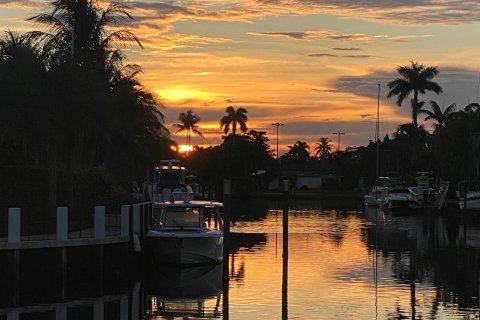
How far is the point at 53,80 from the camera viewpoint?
3450 centimetres

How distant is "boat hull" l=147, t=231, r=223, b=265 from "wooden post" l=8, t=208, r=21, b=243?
6.67 metres

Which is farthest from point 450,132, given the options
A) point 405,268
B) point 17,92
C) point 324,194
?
point 17,92

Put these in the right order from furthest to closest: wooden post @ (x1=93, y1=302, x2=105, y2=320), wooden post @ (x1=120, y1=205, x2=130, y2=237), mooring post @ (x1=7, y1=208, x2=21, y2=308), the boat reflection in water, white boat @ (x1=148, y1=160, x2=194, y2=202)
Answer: white boat @ (x1=148, y1=160, x2=194, y2=202) < wooden post @ (x1=120, y1=205, x2=130, y2=237) < mooring post @ (x1=7, y1=208, x2=21, y2=308) < the boat reflection in water < wooden post @ (x1=93, y1=302, x2=105, y2=320)

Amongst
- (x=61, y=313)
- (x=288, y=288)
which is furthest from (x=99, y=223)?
(x=288, y=288)

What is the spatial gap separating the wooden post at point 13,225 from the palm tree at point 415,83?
8396 centimetres

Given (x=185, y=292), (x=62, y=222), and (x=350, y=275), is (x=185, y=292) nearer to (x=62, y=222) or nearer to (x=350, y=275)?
(x=62, y=222)

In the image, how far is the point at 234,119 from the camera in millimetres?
146125

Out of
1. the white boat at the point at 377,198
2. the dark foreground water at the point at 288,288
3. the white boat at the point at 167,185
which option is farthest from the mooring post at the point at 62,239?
Result: the white boat at the point at 377,198

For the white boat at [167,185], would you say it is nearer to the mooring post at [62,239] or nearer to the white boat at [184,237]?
the white boat at [184,237]

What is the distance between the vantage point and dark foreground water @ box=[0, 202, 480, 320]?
24.4 meters

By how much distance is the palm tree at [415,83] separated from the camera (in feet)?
347

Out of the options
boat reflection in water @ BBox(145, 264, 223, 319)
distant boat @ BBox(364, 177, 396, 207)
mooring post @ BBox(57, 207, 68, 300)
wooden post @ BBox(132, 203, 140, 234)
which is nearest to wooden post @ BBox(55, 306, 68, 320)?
mooring post @ BBox(57, 207, 68, 300)

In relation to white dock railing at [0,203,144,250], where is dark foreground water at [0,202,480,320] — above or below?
below

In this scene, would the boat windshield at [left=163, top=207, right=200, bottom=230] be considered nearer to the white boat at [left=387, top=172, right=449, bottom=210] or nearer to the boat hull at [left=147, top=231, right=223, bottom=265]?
the boat hull at [left=147, top=231, right=223, bottom=265]
